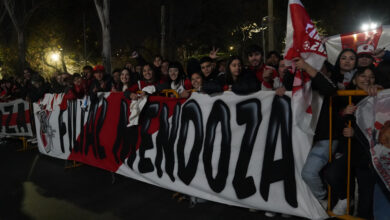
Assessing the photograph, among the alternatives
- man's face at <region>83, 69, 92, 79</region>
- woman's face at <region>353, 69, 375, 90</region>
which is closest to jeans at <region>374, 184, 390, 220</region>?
woman's face at <region>353, 69, 375, 90</region>

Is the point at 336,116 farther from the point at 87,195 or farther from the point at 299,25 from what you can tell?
the point at 87,195

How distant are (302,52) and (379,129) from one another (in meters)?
0.86

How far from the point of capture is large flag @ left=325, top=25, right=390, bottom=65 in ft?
24.6

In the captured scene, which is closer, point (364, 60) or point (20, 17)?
point (364, 60)

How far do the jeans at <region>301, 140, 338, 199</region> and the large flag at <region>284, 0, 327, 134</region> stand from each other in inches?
8.1

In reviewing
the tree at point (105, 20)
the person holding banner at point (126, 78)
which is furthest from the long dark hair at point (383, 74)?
the tree at point (105, 20)

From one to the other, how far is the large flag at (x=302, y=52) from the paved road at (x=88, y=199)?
1226 mm

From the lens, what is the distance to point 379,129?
2197 mm

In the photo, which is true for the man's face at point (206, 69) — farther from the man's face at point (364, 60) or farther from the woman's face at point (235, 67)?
the man's face at point (364, 60)

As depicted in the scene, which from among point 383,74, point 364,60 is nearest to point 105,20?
point 364,60

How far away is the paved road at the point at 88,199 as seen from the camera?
335cm

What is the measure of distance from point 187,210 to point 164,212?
0.27 m

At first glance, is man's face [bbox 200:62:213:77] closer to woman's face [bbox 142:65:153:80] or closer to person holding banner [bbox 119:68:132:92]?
woman's face [bbox 142:65:153:80]

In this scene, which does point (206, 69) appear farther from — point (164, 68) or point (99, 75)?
point (99, 75)
